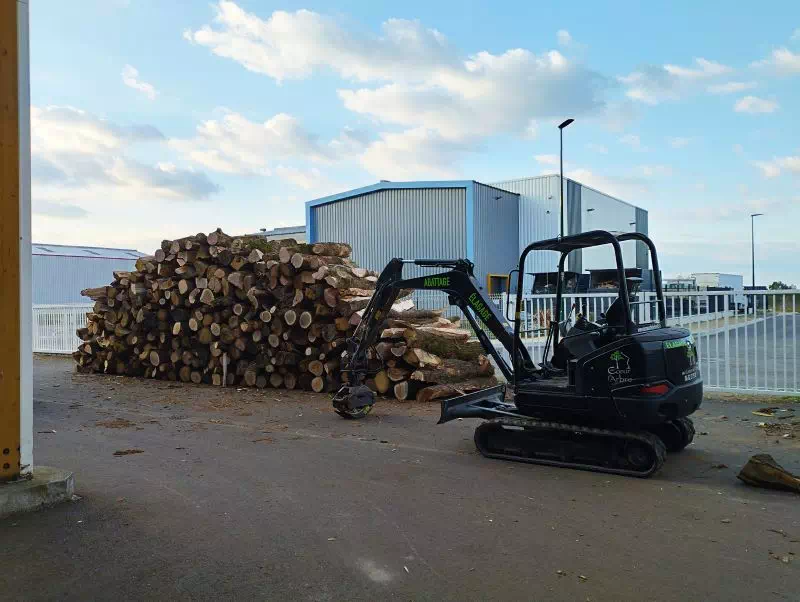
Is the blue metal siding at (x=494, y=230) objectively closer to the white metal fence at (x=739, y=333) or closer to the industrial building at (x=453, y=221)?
the industrial building at (x=453, y=221)

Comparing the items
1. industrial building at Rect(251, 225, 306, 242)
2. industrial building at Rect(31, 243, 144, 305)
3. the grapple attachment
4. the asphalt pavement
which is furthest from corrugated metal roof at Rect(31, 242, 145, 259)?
the asphalt pavement

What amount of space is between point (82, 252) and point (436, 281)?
146 ft

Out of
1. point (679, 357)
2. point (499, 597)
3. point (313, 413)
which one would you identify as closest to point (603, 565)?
point (499, 597)

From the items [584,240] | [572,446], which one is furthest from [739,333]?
[572,446]

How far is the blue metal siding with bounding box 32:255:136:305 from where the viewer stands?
40344 millimetres

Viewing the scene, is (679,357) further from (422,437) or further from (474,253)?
(474,253)

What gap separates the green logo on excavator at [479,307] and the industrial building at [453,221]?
21804 mm

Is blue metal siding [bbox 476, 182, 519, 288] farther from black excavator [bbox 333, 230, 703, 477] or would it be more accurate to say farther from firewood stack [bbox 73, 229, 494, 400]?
black excavator [bbox 333, 230, 703, 477]

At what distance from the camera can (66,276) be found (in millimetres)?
42156

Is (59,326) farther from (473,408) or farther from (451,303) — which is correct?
(473,408)

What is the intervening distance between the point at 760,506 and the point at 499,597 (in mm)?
2963

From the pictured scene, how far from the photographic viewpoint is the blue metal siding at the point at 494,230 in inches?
1288

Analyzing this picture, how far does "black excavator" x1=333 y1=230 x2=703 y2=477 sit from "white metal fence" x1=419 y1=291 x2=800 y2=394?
2.45 metres

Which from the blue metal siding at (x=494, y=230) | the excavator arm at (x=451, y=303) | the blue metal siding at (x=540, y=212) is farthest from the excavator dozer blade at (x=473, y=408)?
the blue metal siding at (x=540, y=212)
